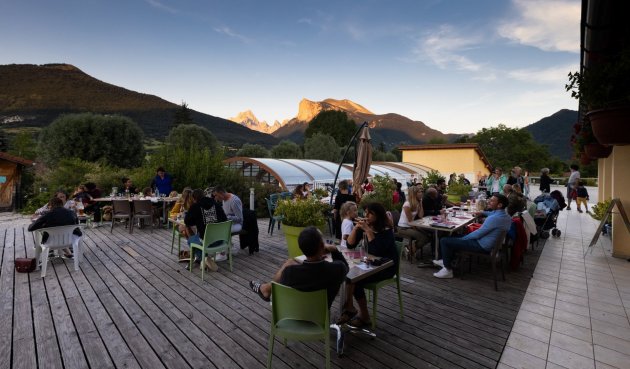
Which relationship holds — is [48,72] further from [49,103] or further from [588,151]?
[588,151]

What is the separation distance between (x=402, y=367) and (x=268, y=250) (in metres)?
4.04

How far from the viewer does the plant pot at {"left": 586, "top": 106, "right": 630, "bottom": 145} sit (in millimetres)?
3133

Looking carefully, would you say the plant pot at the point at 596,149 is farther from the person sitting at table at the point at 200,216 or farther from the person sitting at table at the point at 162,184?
the person sitting at table at the point at 162,184

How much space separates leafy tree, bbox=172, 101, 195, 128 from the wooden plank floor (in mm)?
59728

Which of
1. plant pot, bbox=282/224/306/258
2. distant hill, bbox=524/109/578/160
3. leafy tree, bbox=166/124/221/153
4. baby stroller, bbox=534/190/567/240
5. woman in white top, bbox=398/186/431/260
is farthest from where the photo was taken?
distant hill, bbox=524/109/578/160

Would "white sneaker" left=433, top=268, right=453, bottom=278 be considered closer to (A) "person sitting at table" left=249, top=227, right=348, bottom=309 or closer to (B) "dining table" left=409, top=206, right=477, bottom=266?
(B) "dining table" left=409, top=206, right=477, bottom=266

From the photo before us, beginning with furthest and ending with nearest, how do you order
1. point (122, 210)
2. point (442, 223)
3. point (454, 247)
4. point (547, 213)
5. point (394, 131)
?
1. point (394, 131)
2. point (122, 210)
3. point (547, 213)
4. point (442, 223)
5. point (454, 247)

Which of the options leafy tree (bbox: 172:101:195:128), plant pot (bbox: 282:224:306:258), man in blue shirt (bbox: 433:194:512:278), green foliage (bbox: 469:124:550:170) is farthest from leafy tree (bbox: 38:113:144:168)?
green foliage (bbox: 469:124:550:170)

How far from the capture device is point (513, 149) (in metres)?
48.6

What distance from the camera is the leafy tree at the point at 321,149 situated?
Result: 41.7 m

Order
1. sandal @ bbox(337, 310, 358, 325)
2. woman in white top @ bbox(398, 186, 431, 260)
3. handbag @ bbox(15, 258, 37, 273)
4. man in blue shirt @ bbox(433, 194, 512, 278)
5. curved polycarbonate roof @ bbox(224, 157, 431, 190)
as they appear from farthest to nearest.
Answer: curved polycarbonate roof @ bbox(224, 157, 431, 190) → woman in white top @ bbox(398, 186, 431, 260) → handbag @ bbox(15, 258, 37, 273) → man in blue shirt @ bbox(433, 194, 512, 278) → sandal @ bbox(337, 310, 358, 325)

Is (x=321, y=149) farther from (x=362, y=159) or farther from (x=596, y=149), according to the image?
(x=596, y=149)

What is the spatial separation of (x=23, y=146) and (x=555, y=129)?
4763 inches

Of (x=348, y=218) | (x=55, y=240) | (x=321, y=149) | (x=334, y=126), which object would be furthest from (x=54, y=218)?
(x=334, y=126)
